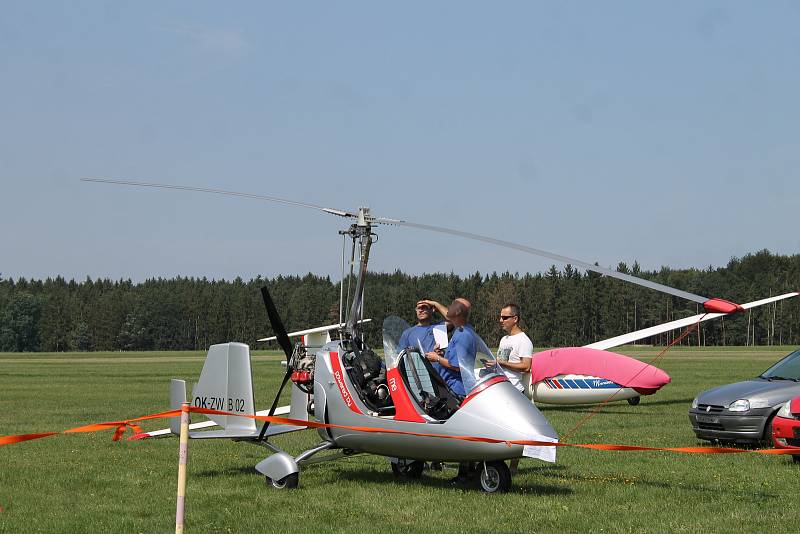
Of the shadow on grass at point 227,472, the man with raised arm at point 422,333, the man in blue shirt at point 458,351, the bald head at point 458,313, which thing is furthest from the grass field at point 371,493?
the bald head at point 458,313

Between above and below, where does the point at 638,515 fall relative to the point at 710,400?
below

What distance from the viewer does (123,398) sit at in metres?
27.5

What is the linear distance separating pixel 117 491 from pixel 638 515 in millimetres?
5622

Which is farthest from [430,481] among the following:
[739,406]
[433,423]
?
[739,406]

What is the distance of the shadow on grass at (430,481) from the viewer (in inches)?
416

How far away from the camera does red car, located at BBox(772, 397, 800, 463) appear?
39.9ft

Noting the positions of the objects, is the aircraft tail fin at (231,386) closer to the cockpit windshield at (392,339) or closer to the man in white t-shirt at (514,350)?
the cockpit windshield at (392,339)

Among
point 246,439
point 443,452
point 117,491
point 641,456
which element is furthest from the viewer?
point 641,456

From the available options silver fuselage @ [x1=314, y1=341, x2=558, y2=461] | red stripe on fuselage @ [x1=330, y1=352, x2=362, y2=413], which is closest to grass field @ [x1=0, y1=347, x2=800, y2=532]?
silver fuselage @ [x1=314, y1=341, x2=558, y2=461]

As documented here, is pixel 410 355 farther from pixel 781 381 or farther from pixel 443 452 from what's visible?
pixel 781 381

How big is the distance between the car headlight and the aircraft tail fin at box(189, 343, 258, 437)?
689cm

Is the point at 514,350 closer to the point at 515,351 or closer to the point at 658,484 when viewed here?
the point at 515,351

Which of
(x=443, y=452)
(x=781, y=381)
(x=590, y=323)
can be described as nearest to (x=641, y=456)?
(x=781, y=381)

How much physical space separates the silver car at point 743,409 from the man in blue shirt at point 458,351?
534 centimetres
